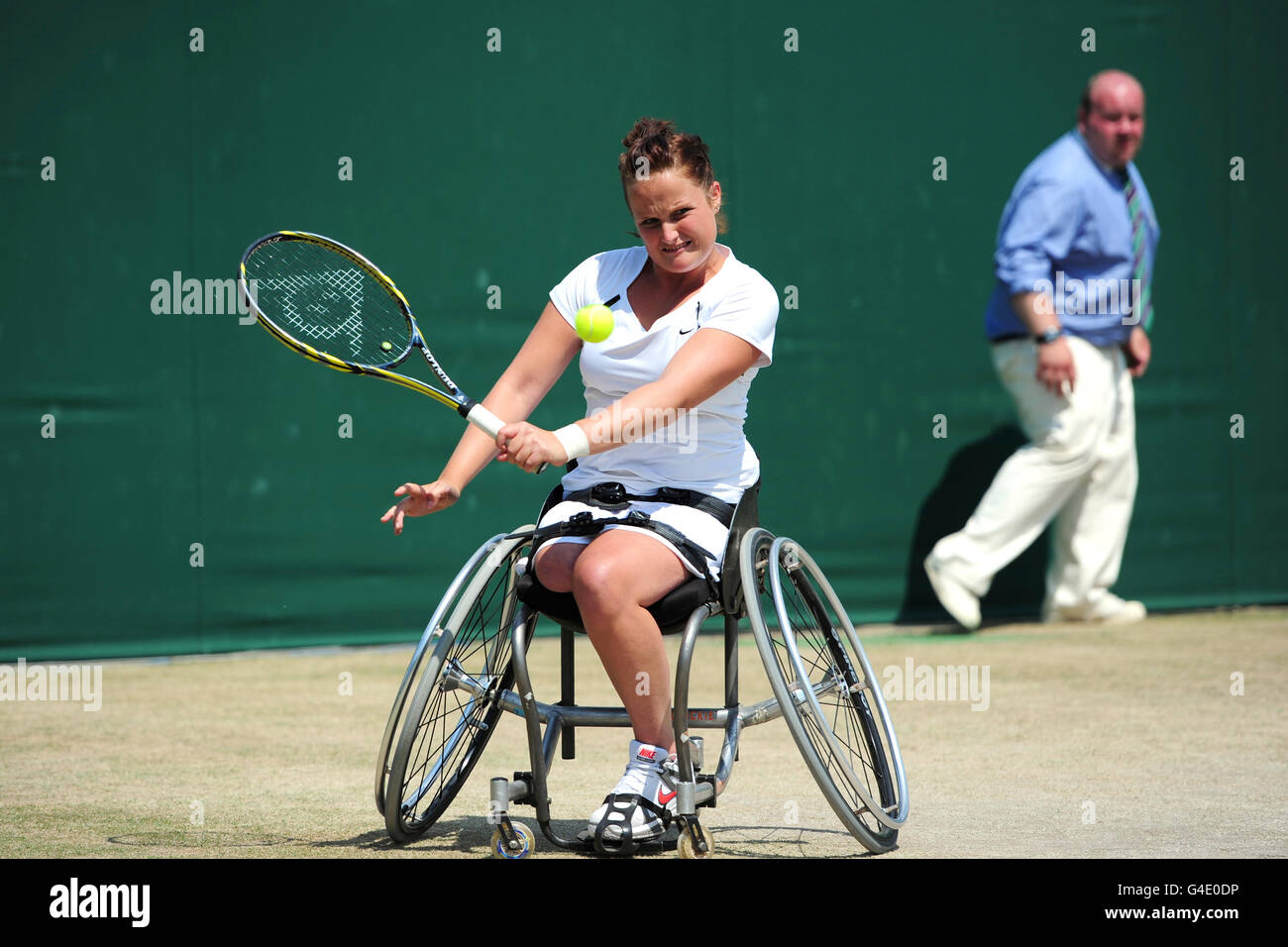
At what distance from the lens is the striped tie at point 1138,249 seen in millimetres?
6637

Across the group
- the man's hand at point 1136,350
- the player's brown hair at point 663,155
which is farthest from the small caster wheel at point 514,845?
the man's hand at point 1136,350

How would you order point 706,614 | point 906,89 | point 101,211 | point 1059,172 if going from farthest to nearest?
point 906,89, point 1059,172, point 101,211, point 706,614

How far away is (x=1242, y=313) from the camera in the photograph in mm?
7430

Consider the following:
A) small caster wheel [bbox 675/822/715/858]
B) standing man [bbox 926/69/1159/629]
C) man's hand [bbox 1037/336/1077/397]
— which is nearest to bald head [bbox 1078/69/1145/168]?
standing man [bbox 926/69/1159/629]

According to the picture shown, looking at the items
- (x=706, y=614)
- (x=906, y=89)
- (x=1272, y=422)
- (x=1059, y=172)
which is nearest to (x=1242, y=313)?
(x=1272, y=422)

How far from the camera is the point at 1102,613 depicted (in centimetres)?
693

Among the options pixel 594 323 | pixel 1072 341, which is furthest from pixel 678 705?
pixel 1072 341

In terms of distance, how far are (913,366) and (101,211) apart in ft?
11.2

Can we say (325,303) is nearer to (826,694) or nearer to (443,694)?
(443,694)

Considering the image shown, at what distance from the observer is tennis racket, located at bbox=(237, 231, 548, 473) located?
341cm

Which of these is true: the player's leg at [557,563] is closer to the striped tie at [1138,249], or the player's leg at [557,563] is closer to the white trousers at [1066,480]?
the white trousers at [1066,480]

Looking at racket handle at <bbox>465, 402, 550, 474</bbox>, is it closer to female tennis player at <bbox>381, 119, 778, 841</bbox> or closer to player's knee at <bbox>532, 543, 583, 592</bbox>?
female tennis player at <bbox>381, 119, 778, 841</bbox>
